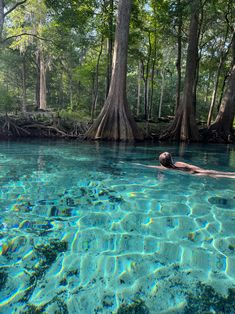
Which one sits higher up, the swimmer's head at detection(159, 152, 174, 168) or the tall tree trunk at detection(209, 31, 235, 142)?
the tall tree trunk at detection(209, 31, 235, 142)

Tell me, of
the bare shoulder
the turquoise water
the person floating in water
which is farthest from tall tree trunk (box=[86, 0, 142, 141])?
the turquoise water

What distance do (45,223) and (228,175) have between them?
4358 millimetres

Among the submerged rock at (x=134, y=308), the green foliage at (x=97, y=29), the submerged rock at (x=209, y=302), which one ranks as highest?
the green foliage at (x=97, y=29)

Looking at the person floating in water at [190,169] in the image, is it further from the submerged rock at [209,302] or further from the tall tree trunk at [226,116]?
the tall tree trunk at [226,116]

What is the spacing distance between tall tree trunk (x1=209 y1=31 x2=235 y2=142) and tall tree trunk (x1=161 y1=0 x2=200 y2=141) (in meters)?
1.45

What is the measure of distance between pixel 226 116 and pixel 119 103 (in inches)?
269

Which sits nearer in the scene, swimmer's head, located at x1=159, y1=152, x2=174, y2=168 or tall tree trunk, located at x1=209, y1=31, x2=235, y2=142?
swimmer's head, located at x1=159, y1=152, x2=174, y2=168

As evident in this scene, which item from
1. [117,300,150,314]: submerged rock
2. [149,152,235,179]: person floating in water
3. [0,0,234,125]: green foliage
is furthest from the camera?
[0,0,234,125]: green foliage

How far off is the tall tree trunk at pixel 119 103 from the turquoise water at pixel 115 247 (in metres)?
7.52

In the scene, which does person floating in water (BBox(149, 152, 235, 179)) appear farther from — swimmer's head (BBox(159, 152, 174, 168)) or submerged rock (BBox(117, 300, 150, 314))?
submerged rock (BBox(117, 300, 150, 314))

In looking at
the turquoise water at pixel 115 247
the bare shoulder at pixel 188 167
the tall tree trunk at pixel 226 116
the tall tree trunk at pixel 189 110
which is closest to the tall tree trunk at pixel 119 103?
the tall tree trunk at pixel 189 110

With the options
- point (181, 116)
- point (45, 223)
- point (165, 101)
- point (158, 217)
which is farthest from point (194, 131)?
point (165, 101)

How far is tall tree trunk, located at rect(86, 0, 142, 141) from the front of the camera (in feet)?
38.4

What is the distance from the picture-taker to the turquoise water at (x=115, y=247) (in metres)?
1.69
